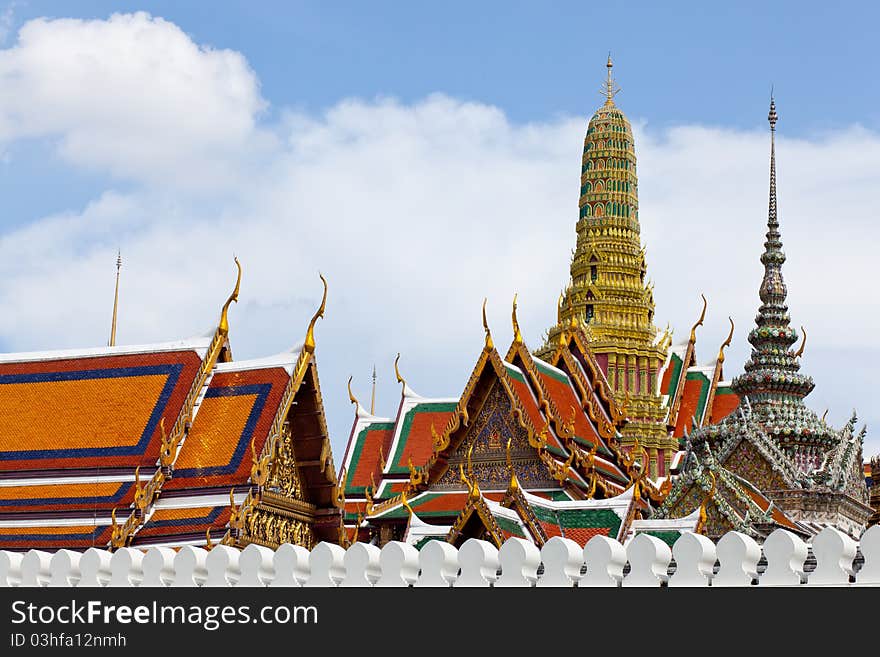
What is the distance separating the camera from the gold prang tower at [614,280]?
124 ft

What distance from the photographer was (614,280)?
39.2 metres

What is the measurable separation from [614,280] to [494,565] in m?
30.3

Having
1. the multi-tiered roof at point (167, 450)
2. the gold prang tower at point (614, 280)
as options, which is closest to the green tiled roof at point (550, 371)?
the gold prang tower at point (614, 280)

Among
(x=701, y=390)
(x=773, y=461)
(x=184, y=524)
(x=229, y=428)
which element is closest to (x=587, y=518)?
(x=773, y=461)

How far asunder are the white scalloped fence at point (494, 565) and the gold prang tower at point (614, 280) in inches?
1056

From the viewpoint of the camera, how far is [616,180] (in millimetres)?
39844

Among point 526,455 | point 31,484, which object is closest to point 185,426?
point 31,484

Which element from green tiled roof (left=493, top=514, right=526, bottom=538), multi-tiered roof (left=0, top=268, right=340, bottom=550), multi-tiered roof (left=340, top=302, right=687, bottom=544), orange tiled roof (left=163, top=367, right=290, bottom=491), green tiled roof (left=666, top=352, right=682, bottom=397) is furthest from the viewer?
green tiled roof (left=666, top=352, right=682, bottom=397)

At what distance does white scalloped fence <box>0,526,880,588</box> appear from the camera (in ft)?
27.0

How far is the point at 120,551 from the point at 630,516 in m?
10.8

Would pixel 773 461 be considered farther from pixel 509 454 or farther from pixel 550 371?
pixel 550 371

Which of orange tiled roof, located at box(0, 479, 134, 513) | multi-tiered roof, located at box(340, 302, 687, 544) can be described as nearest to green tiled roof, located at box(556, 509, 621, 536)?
multi-tiered roof, located at box(340, 302, 687, 544)

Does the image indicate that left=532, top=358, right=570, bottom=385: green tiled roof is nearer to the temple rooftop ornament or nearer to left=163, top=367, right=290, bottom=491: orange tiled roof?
the temple rooftop ornament

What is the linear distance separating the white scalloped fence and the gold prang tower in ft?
88.0
